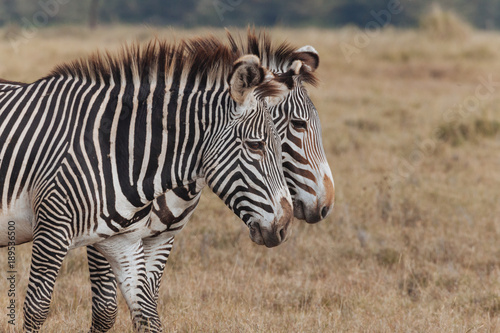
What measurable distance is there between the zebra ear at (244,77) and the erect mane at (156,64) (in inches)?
10.4

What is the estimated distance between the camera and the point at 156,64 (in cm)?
392

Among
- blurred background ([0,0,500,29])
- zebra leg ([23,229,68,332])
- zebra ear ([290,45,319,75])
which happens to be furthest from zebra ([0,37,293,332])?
blurred background ([0,0,500,29])

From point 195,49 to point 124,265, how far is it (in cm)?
142

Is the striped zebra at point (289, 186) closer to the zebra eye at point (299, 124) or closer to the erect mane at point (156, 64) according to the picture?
the zebra eye at point (299, 124)

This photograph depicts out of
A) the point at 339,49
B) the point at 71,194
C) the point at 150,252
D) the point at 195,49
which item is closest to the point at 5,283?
the point at 150,252

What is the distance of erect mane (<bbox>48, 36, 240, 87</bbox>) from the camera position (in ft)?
12.7

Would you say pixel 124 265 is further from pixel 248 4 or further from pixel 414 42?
pixel 248 4

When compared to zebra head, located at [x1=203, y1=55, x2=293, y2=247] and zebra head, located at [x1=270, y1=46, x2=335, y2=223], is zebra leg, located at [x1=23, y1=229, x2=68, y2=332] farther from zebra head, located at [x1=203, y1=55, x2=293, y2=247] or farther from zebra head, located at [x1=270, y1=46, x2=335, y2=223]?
zebra head, located at [x1=270, y1=46, x2=335, y2=223]

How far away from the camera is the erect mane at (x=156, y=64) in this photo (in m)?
3.88

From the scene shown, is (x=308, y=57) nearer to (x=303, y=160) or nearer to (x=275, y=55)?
(x=275, y=55)

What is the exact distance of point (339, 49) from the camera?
21.9 m

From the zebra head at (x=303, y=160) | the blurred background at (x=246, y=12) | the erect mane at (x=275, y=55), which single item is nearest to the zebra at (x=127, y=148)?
the zebra head at (x=303, y=160)

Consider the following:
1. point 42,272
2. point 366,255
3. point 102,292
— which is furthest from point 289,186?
point 366,255

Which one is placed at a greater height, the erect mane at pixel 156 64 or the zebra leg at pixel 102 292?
the erect mane at pixel 156 64
